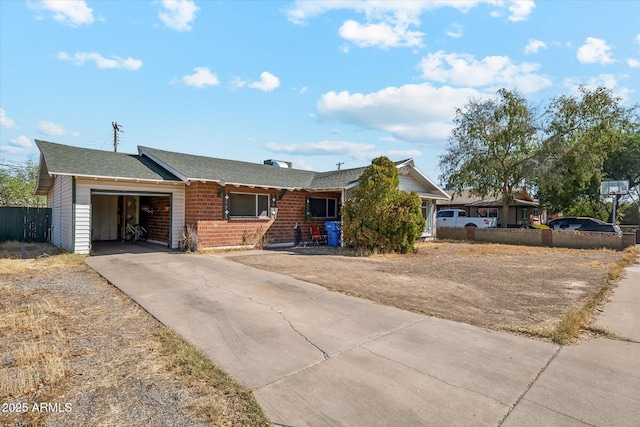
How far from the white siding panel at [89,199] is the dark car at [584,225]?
21.8 metres

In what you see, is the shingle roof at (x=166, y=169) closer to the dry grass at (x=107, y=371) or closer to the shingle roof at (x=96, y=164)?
the shingle roof at (x=96, y=164)

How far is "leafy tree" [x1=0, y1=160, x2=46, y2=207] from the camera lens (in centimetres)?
2742

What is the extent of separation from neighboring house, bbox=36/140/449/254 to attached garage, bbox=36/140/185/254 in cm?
3

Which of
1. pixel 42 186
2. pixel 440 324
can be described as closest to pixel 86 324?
pixel 440 324

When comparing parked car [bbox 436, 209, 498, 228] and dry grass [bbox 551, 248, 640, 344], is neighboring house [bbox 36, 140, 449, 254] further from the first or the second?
dry grass [bbox 551, 248, 640, 344]

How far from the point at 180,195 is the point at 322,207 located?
6.71m

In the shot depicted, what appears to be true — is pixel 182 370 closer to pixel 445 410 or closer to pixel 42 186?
pixel 445 410

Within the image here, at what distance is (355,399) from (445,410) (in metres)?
0.73

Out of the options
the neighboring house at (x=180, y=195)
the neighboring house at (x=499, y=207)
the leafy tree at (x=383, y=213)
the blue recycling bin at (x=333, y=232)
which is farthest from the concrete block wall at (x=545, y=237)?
the neighboring house at (x=499, y=207)

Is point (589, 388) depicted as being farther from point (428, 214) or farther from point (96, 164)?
point (428, 214)

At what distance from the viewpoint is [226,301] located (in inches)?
234

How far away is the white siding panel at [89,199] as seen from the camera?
11.1 m

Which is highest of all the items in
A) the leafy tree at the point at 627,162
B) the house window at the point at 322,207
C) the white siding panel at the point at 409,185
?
the leafy tree at the point at 627,162

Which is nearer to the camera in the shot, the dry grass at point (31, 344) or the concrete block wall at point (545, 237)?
the dry grass at point (31, 344)
